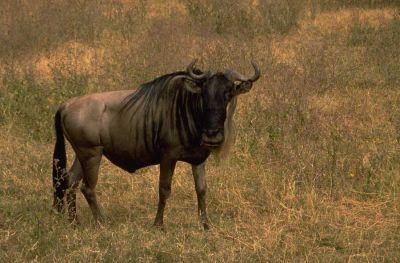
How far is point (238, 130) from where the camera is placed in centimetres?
726

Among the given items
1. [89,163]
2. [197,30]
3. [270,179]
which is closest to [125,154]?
[89,163]

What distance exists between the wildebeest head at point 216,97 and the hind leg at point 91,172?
3.32 feet

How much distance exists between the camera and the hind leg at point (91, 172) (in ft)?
17.7

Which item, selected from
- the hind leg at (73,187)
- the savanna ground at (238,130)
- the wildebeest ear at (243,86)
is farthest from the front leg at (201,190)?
the hind leg at (73,187)

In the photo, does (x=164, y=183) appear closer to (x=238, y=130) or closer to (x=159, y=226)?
(x=159, y=226)

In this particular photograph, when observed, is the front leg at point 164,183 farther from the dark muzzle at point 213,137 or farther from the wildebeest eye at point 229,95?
the wildebeest eye at point 229,95

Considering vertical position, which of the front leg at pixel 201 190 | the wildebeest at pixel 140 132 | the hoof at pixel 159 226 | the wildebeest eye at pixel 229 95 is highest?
the wildebeest eye at pixel 229 95

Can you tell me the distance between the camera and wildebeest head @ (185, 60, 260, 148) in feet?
16.1

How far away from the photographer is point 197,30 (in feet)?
35.8

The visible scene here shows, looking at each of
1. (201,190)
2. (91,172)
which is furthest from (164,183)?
(91,172)

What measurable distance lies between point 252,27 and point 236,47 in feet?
6.72

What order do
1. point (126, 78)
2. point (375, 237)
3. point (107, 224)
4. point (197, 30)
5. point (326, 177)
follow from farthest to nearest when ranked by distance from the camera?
point (197, 30), point (126, 78), point (326, 177), point (107, 224), point (375, 237)

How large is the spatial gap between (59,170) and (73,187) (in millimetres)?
207

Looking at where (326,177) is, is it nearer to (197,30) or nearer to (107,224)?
(107,224)
